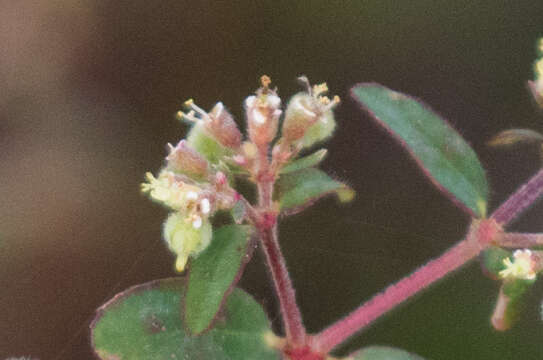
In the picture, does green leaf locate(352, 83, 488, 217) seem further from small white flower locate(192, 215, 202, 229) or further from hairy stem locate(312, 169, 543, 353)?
small white flower locate(192, 215, 202, 229)

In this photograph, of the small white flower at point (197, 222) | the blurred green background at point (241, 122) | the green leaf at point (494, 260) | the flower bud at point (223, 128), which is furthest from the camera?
the blurred green background at point (241, 122)

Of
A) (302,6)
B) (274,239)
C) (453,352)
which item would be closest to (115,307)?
(274,239)

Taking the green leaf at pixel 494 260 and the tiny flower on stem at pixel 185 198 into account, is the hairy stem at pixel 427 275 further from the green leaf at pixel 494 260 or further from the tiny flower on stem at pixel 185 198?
the tiny flower on stem at pixel 185 198

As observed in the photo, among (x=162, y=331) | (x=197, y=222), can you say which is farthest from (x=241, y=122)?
(x=197, y=222)

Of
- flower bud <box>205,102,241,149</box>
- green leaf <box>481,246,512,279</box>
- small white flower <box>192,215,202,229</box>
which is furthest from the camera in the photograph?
green leaf <box>481,246,512,279</box>

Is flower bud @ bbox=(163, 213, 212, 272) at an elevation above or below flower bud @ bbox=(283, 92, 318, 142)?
below

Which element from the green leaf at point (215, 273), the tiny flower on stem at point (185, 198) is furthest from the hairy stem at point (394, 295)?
the tiny flower on stem at point (185, 198)

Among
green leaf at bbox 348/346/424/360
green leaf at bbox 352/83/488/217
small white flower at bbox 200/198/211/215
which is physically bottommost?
green leaf at bbox 348/346/424/360

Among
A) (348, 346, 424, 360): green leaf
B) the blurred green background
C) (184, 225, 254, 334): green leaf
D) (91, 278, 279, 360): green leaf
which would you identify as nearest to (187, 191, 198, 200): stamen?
(184, 225, 254, 334): green leaf

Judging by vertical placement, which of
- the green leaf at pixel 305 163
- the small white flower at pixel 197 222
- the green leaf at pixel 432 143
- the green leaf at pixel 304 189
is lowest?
the small white flower at pixel 197 222
